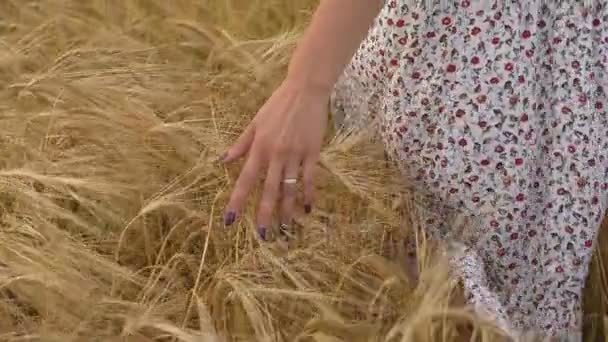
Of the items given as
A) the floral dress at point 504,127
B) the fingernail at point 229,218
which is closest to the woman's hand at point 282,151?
the fingernail at point 229,218

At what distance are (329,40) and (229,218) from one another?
0.18 m

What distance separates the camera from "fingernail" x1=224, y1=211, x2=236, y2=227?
79 centimetres

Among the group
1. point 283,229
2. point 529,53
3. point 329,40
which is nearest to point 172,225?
point 283,229

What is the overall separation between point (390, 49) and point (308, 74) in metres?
0.19

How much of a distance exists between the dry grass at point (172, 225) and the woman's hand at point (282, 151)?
0.17ft

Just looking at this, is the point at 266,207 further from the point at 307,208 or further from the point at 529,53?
the point at 529,53

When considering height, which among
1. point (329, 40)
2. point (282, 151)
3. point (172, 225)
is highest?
point (329, 40)

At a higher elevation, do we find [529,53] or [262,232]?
[529,53]

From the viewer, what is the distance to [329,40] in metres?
0.81

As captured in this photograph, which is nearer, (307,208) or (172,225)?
(307,208)

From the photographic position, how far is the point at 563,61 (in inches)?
36.2

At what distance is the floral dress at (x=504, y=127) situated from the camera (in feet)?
3.00

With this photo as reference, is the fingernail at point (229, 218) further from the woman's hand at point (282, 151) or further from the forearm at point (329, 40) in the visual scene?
the forearm at point (329, 40)

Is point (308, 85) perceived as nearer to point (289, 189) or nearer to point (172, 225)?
point (289, 189)
